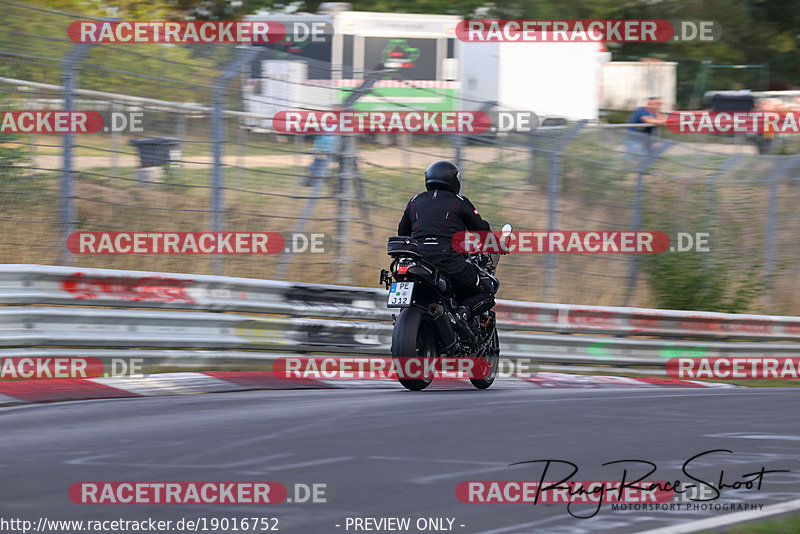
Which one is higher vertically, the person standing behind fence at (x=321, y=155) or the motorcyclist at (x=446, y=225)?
the person standing behind fence at (x=321, y=155)

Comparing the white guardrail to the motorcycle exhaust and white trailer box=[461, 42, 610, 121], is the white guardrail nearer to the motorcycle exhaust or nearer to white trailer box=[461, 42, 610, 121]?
the motorcycle exhaust

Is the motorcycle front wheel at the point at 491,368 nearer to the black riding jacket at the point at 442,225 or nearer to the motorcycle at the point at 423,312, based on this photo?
the motorcycle at the point at 423,312

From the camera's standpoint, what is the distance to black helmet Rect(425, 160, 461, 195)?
10.1m

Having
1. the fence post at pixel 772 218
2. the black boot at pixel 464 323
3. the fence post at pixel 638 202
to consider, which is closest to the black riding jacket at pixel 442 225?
the black boot at pixel 464 323

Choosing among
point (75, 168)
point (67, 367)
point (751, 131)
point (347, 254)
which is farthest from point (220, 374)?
point (751, 131)

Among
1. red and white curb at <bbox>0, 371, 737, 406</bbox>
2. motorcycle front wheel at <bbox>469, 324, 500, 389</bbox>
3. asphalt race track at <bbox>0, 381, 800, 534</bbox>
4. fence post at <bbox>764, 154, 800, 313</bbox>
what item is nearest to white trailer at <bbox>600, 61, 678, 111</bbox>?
fence post at <bbox>764, 154, 800, 313</bbox>

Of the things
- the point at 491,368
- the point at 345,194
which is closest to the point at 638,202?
the point at 345,194

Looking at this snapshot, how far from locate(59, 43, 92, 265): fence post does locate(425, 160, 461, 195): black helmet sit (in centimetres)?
282

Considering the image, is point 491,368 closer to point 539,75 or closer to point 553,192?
point 553,192

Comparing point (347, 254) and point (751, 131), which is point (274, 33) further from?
point (347, 254)

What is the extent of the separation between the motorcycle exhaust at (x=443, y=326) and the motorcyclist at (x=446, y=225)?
24cm

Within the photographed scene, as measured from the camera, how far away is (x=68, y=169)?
10203 millimetres

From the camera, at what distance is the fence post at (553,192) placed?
14.1 metres

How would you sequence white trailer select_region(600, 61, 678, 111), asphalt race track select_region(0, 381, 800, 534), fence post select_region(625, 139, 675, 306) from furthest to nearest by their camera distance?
white trailer select_region(600, 61, 678, 111) → fence post select_region(625, 139, 675, 306) → asphalt race track select_region(0, 381, 800, 534)
